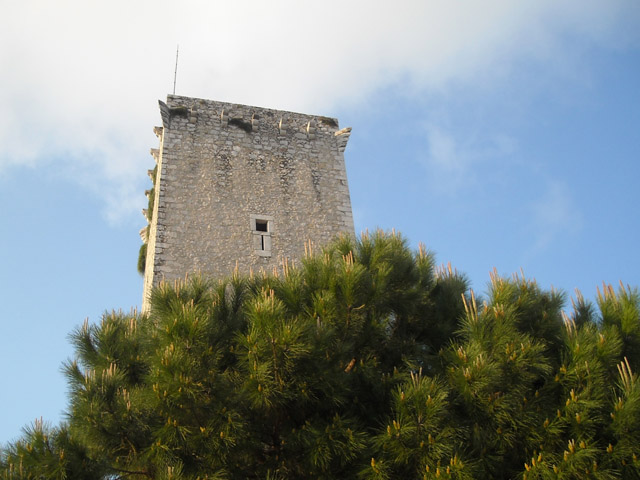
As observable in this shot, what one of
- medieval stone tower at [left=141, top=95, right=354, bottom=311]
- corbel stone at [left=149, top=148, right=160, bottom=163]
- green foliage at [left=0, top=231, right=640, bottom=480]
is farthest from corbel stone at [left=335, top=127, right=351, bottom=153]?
green foliage at [left=0, top=231, right=640, bottom=480]

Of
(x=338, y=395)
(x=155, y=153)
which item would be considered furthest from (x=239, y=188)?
(x=338, y=395)

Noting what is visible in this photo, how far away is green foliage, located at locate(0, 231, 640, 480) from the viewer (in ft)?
20.6

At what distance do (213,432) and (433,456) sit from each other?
6.67ft

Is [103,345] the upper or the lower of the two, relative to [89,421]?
upper

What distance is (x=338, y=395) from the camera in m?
6.79

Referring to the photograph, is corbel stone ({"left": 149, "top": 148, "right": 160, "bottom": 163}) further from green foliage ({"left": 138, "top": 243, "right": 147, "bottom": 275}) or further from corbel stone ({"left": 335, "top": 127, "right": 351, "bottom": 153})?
corbel stone ({"left": 335, "top": 127, "right": 351, "bottom": 153})

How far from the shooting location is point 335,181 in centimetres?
1357

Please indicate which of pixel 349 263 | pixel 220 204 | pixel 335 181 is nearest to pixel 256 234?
pixel 220 204

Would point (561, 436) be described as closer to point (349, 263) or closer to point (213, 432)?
point (349, 263)

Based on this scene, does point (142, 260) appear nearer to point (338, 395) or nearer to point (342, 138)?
point (342, 138)

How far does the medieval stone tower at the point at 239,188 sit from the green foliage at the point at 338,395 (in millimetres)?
4388

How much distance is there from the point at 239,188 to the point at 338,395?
6810 millimetres

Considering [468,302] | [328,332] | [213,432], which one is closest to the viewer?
[213,432]

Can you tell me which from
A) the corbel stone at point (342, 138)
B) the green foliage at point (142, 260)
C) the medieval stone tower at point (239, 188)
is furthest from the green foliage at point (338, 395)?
the corbel stone at point (342, 138)
